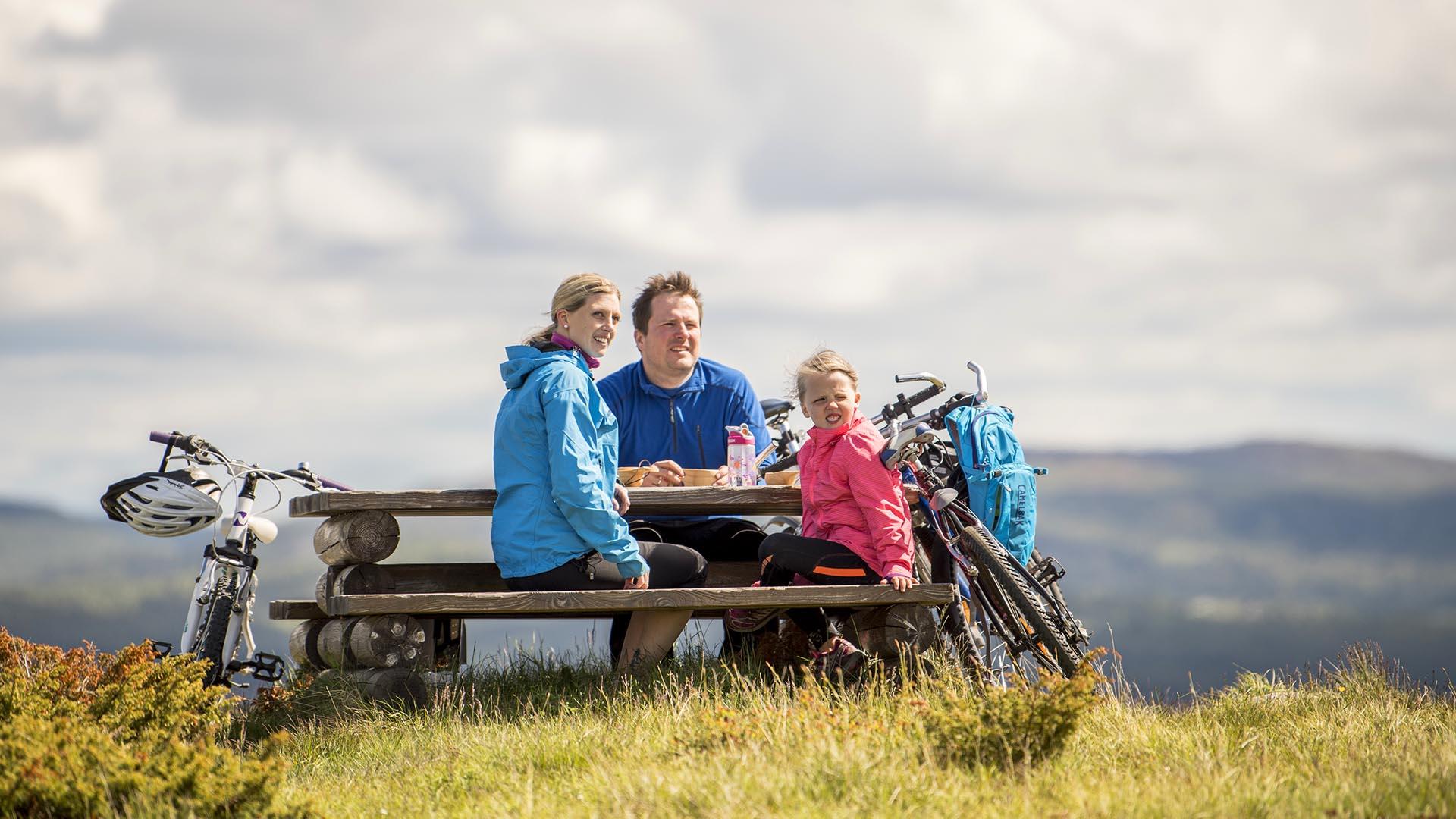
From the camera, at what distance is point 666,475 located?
7.10 m

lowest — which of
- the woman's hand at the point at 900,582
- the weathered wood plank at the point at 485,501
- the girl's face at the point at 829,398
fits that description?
the woman's hand at the point at 900,582

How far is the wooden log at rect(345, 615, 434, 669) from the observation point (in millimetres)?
6402

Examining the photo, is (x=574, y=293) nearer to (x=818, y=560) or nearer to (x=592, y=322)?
(x=592, y=322)

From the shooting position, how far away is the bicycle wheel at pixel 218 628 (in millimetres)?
7113

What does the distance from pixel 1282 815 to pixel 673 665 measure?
131 inches

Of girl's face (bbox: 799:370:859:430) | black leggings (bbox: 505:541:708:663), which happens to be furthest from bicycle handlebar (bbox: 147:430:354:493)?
girl's face (bbox: 799:370:859:430)

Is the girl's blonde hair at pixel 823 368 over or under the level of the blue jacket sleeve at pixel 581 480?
over

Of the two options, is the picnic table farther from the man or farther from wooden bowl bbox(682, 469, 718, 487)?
the man

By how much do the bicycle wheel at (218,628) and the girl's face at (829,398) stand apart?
345cm

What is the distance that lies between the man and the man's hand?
1.71ft

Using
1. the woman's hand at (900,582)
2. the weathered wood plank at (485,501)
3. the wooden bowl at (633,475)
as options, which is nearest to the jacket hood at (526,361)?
the weathered wood plank at (485,501)

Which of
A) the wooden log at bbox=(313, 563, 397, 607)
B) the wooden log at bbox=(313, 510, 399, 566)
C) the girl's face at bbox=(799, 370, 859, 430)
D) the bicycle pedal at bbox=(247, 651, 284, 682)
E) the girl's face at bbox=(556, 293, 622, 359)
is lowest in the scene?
the bicycle pedal at bbox=(247, 651, 284, 682)

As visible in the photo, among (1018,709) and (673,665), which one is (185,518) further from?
(1018,709)

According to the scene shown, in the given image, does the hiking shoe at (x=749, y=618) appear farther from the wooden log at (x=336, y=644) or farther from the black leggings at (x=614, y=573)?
the wooden log at (x=336, y=644)
